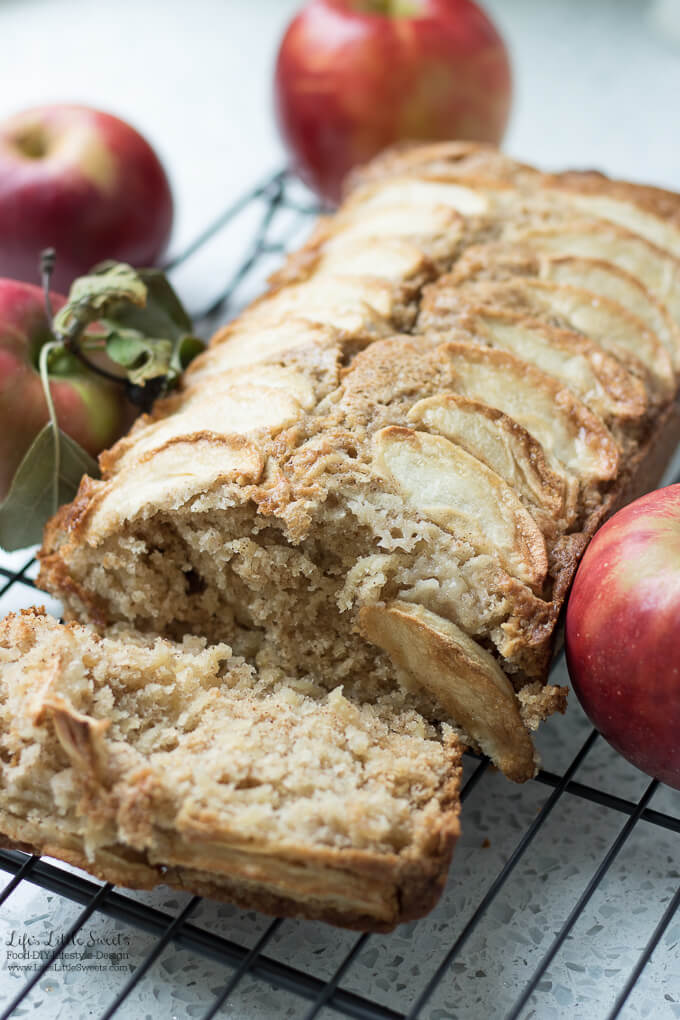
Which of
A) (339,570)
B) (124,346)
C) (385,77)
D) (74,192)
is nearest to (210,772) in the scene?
(339,570)

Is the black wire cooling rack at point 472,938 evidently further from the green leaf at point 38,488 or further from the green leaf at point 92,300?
the green leaf at point 92,300

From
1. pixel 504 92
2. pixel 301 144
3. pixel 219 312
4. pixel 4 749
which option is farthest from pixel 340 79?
pixel 4 749

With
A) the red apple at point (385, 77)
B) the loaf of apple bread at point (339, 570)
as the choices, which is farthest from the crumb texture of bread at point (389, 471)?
the red apple at point (385, 77)

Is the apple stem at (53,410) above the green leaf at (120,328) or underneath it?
underneath

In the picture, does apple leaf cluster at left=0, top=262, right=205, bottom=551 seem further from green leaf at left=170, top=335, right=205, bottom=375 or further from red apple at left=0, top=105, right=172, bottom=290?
red apple at left=0, top=105, right=172, bottom=290

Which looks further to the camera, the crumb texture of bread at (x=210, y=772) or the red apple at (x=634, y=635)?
the red apple at (x=634, y=635)

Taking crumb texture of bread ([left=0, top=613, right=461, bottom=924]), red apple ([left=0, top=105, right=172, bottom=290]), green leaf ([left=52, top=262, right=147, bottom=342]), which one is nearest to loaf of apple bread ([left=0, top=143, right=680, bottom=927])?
crumb texture of bread ([left=0, top=613, right=461, bottom=924])
